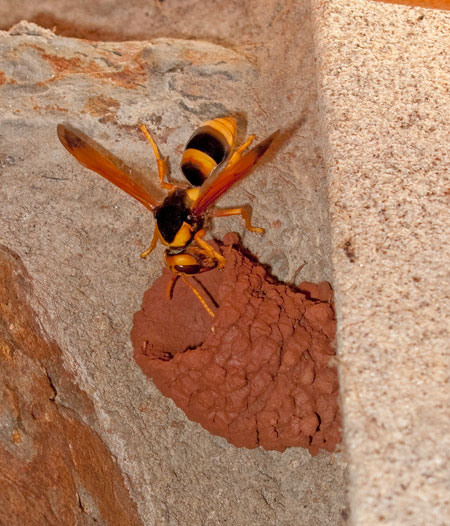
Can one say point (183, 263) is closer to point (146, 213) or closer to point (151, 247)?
point (151, 247)

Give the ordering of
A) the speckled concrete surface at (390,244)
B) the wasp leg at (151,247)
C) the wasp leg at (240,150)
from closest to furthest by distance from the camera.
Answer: the speckled concrete surface at (390,244) < the wasp leg at (151,247) < the wasp leg at (240,150)

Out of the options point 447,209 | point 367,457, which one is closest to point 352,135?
point 447,209

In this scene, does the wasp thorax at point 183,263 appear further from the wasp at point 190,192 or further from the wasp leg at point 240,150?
the wasp leg at point 240,150

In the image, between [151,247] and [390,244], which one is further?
[151,247]

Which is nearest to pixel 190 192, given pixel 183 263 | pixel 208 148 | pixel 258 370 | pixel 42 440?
pixel 208 148

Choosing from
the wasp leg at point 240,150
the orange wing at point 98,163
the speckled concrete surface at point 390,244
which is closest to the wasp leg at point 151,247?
the orange wing at point 98,163

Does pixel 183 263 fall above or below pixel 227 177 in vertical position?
below
